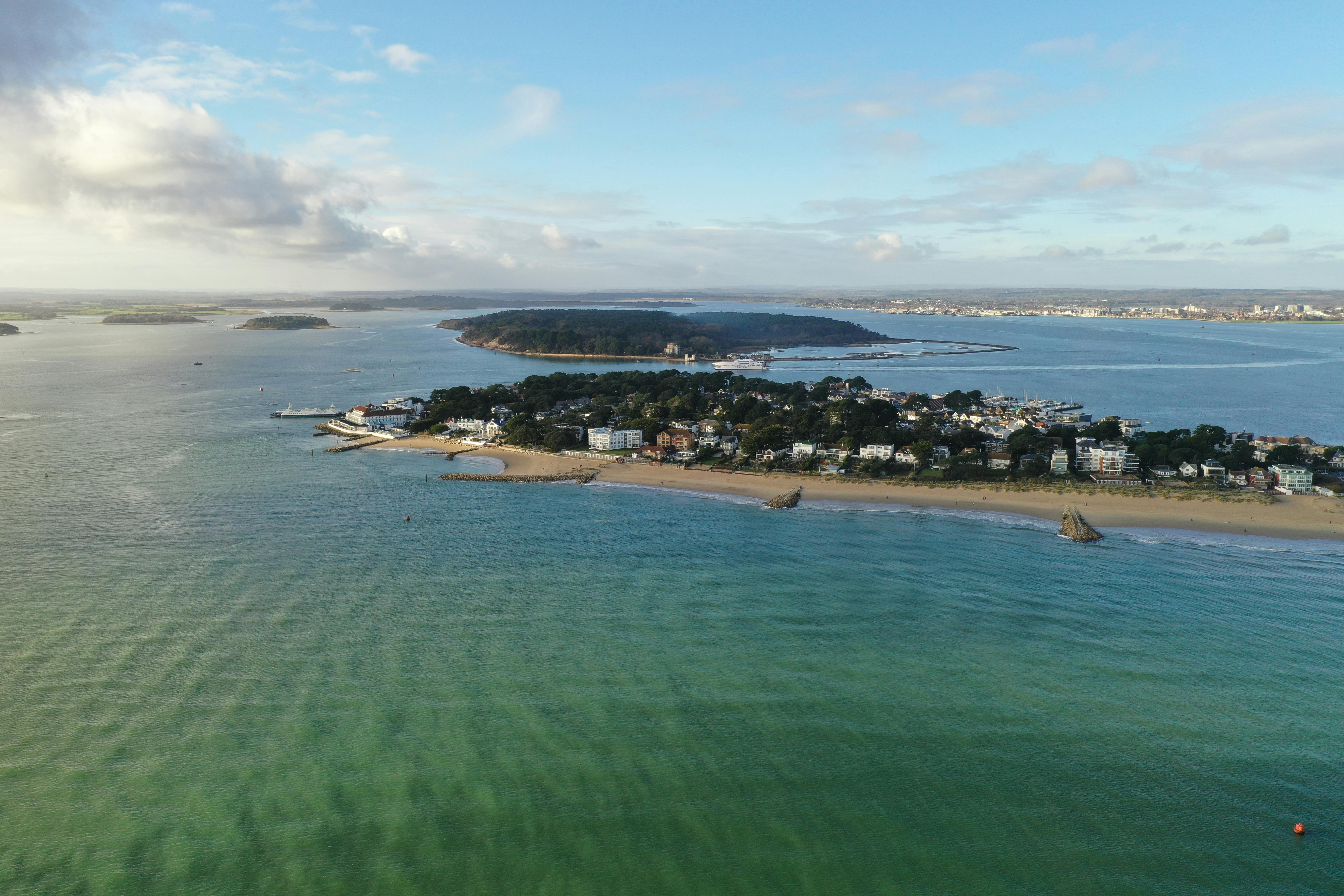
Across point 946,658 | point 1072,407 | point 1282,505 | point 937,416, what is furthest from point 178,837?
point 1072,407

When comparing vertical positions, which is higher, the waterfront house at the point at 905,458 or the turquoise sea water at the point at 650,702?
the waterfront house at the point at 905,458

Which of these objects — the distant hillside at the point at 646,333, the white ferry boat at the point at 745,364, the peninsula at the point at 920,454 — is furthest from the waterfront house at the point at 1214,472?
the distant hillside at the point at 646,333

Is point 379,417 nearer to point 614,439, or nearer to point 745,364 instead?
point 614,439

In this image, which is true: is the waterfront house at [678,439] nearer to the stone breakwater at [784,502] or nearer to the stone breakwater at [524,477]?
the stone breakwater at [524,477]

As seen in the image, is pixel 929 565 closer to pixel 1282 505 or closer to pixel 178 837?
pixel 1282 505

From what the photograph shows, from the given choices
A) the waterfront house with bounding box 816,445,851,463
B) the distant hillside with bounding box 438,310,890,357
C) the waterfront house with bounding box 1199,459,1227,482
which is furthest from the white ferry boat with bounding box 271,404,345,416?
the distant hillside with bounding box 438,310,890,357

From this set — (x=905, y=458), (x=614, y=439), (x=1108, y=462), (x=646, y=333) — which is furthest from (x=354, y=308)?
(x=1108, y=462)
